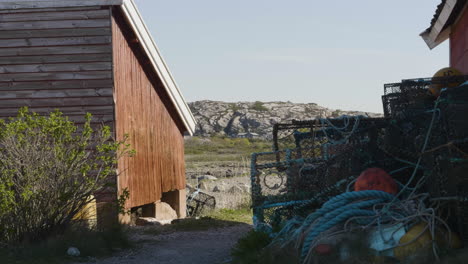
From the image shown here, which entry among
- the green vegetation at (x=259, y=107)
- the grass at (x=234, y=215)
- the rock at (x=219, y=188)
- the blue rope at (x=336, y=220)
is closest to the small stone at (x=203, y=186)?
the rock at (x=219, y=188)

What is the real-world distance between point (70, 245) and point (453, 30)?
7957mm

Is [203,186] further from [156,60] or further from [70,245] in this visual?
[70,245]

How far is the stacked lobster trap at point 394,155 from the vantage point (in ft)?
18.7

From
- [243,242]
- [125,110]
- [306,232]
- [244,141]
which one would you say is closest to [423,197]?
[306,232]

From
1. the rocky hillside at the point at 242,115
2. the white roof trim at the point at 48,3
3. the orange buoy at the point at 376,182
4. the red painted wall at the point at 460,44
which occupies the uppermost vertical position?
the rocky hillside at the point at 242,115

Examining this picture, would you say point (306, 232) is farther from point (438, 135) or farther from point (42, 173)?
point (42, 173)

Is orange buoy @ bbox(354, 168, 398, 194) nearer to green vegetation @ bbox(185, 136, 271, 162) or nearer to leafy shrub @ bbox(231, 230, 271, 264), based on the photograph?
leafy shrub @ bbox(231, 230, 271, 264)

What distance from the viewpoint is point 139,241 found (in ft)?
34.9

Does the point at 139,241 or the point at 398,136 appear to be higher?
the point at 398,136

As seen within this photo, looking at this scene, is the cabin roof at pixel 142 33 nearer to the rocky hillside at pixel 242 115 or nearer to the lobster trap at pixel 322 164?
the lobster trap at pixel 322 164

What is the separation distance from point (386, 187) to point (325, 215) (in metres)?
0.83

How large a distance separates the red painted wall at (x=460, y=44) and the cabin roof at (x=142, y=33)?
19.9ft

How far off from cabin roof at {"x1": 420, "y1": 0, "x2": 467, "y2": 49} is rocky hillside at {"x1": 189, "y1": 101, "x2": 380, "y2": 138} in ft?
183

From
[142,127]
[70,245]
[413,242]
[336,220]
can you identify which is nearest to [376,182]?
[336,220]
